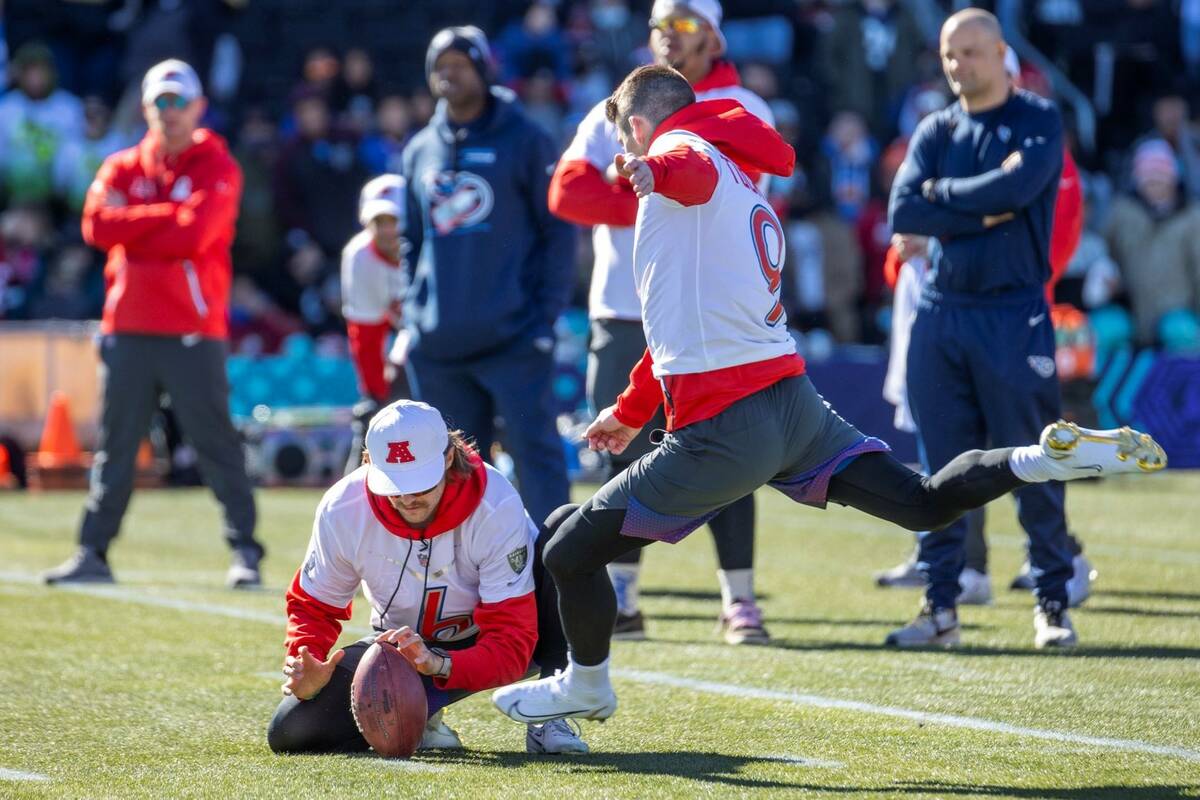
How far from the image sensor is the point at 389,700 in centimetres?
532

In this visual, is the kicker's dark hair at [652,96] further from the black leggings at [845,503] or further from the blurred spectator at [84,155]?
the blurred spectator at [84,155]

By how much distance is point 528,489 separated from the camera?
799 cm

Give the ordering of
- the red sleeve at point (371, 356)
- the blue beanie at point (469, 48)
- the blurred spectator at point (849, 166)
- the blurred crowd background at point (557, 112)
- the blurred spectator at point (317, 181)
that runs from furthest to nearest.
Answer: the blurred spectator at point (849, 166)
the blurred spectator at point (317, 181)
the blurred crowd background at point (557, 112)
the red sleeve at point (371, 356)
the blue beanie at point (469, 48)

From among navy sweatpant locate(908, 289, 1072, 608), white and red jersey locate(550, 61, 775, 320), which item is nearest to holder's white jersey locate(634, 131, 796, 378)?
white and red jersey locate(550, 61, 775, 320)

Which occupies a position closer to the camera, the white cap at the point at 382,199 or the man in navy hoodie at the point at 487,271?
the man in navy hoodie at the point at 487,271

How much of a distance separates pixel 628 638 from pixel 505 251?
1.66 metres

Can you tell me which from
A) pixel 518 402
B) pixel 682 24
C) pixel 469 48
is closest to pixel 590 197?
pixel 682 24

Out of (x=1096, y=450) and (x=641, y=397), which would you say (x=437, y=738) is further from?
(x=1096, y=450)

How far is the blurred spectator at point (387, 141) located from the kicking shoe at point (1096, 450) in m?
13.8

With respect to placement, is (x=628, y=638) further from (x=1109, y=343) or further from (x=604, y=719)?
(x=1109, y=343)

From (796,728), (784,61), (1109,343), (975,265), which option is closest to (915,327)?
(975,265)

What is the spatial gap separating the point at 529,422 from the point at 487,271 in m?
0.64

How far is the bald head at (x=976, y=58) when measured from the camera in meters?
7.29

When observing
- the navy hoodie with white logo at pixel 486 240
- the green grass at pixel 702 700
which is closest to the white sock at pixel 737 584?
the green grass at pixel 702 700
